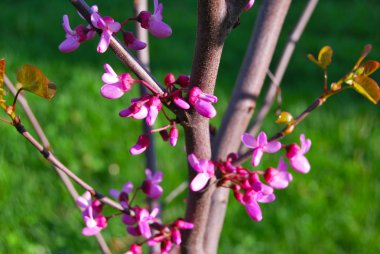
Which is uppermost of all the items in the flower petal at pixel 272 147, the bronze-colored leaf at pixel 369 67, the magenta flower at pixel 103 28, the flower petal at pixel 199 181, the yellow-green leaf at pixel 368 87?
the bronze-colored leaf at pixel 369 67

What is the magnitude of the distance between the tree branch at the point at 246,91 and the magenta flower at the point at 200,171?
14cm

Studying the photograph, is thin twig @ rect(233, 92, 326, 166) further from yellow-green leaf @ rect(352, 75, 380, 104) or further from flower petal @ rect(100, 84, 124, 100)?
flower petal @ rect(100, 84, 124, 100)

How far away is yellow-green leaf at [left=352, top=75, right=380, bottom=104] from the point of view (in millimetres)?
648

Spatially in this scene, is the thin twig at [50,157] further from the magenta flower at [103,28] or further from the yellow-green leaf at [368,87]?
the yellow-green leaf at [368,87]

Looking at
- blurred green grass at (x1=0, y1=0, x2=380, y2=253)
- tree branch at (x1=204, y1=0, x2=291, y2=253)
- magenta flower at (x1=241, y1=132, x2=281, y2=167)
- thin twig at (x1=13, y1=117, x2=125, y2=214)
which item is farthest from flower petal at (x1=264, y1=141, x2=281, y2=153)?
blurred green grass at (x1=0, y1=0, x2=380, y2=253)

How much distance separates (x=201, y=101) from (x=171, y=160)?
5.24 ft


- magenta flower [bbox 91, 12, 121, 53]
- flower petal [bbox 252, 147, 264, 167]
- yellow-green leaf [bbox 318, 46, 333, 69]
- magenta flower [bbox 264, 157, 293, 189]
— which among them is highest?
yellow-green leaf [bbox 318, 46, 333, 69]

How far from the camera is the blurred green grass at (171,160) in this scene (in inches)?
70.0

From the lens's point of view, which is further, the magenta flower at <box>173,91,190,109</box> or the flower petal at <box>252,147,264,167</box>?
the flower petal at <box>252,147,264,167</box>

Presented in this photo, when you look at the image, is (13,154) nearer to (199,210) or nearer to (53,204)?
(53,204)

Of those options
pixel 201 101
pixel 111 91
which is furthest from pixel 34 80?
pixel 201 101

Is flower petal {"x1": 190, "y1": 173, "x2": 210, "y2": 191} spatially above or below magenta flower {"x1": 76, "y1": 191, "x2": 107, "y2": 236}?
above

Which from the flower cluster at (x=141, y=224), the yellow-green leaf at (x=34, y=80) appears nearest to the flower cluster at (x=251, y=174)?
the flower cluster at (x=141, y=224)

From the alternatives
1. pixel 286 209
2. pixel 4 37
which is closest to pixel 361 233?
pixel 286 209
